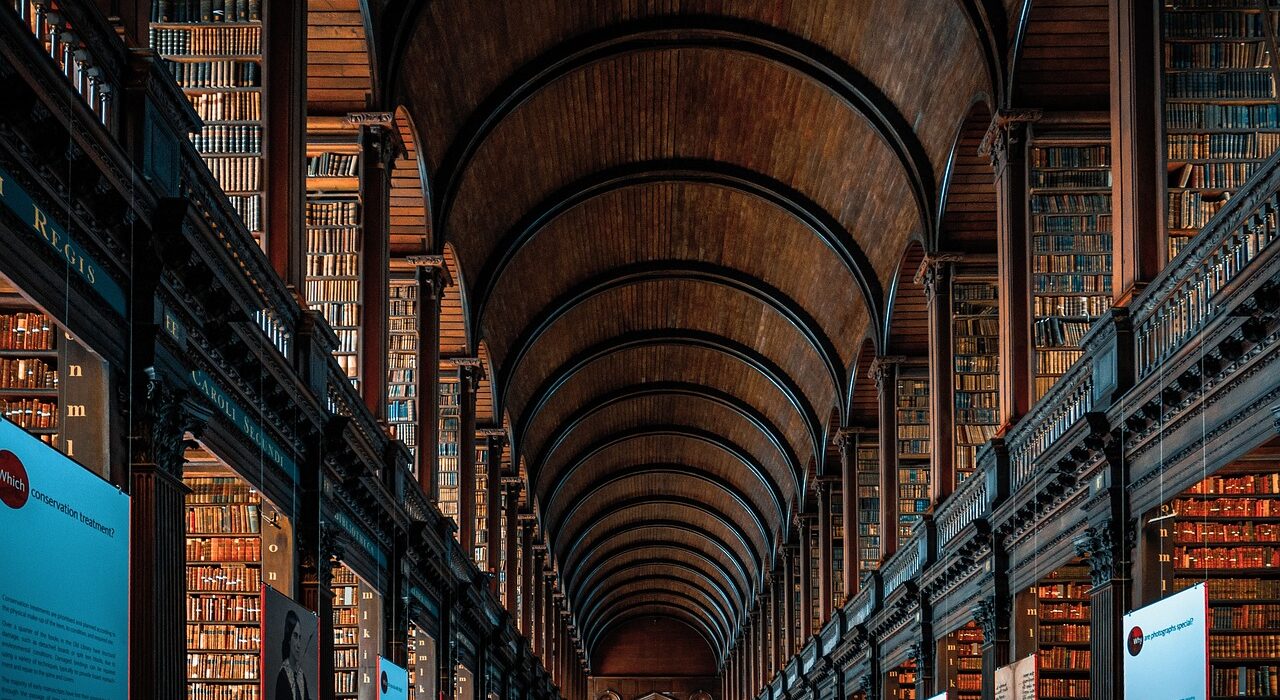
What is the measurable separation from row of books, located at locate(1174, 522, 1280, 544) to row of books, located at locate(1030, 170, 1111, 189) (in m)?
4.03

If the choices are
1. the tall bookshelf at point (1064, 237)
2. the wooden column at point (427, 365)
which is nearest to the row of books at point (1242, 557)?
the tall bookshelf at point (1064, 237)

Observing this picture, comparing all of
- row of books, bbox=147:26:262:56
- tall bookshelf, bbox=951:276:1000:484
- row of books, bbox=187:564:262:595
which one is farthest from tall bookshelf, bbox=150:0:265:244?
tall bookshelf, bbox=951:276:1000:484

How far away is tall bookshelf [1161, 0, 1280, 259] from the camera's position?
11.0 m

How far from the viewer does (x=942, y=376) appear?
712 inches

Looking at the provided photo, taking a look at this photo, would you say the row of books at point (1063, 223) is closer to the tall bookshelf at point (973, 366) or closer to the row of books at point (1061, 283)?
the row of books at point (1061, 283)

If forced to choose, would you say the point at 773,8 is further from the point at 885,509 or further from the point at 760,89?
the point at 885,509

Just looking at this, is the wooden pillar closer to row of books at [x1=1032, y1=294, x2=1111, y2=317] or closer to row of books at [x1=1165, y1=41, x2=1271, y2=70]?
row of books at [x1=1032, y1=294, x2=1111, y2=317]

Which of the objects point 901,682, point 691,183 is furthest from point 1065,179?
point 901,682

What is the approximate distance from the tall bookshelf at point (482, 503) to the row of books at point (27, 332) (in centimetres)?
1565

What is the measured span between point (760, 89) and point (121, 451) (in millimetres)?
13698

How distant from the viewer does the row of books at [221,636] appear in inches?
504

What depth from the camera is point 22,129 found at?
629cm

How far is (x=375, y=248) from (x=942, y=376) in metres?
7.22

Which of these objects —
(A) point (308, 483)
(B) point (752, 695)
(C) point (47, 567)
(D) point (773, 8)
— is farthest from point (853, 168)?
(B) point (752, 695)
